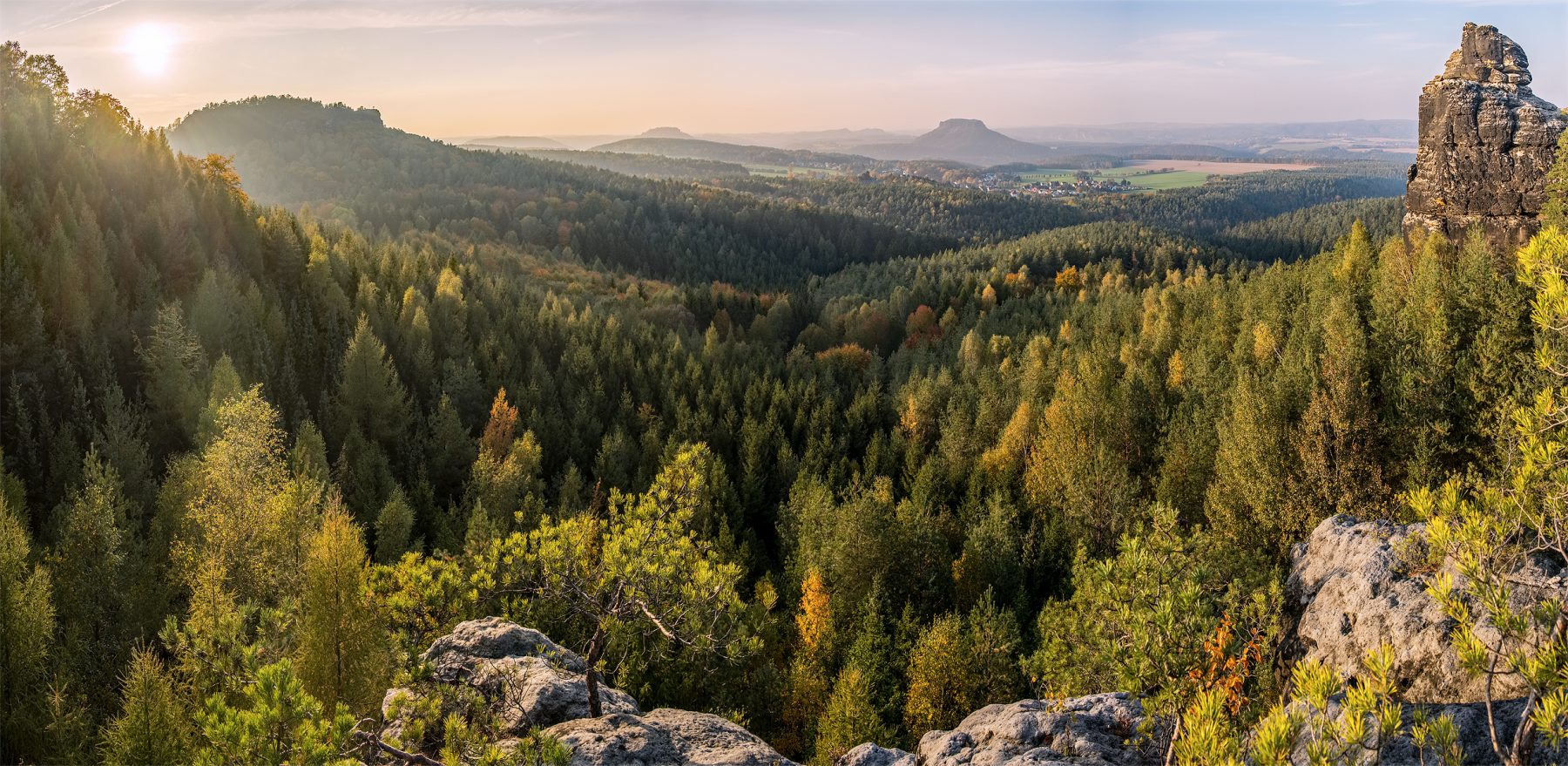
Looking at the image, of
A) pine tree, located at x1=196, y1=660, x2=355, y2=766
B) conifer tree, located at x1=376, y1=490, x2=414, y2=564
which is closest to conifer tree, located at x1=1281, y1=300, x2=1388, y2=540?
pine tree, located at x1=196, y1=660, x2=355, y2=766

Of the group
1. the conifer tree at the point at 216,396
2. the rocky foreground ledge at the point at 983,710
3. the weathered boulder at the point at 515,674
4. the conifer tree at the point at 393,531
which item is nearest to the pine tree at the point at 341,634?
the weathered boulder at the point at 515,674

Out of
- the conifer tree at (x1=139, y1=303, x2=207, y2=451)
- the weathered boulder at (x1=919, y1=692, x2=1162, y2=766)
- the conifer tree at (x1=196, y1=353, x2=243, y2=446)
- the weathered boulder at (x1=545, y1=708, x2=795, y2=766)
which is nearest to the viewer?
the weathered boulder at (x1=545, y1=708, x2=795, y2=766)

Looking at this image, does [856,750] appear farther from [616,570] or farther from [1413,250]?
[1413,250]

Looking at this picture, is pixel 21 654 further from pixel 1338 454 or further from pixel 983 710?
pixel 1338 454

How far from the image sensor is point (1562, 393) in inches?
432

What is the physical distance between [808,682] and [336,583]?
1121 inches

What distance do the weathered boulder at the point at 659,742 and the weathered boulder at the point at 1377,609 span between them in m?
12.5

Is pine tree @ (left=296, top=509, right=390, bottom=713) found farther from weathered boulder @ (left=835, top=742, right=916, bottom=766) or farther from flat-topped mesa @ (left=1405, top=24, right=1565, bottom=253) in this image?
flat-topped mesa @ (left=1405, top=24, right=1565, bottom=253)

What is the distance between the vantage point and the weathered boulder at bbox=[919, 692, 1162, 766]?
1616 centimetres

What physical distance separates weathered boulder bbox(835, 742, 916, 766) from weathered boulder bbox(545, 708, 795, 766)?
4.49ft

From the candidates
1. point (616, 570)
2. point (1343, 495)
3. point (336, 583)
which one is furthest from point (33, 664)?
point (1343, 495)

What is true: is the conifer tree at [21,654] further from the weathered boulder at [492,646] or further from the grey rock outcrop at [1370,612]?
the grey rock outcrop at [1370,612]

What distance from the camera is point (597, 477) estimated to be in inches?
3019

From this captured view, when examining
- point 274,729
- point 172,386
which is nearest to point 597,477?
point 172,386
